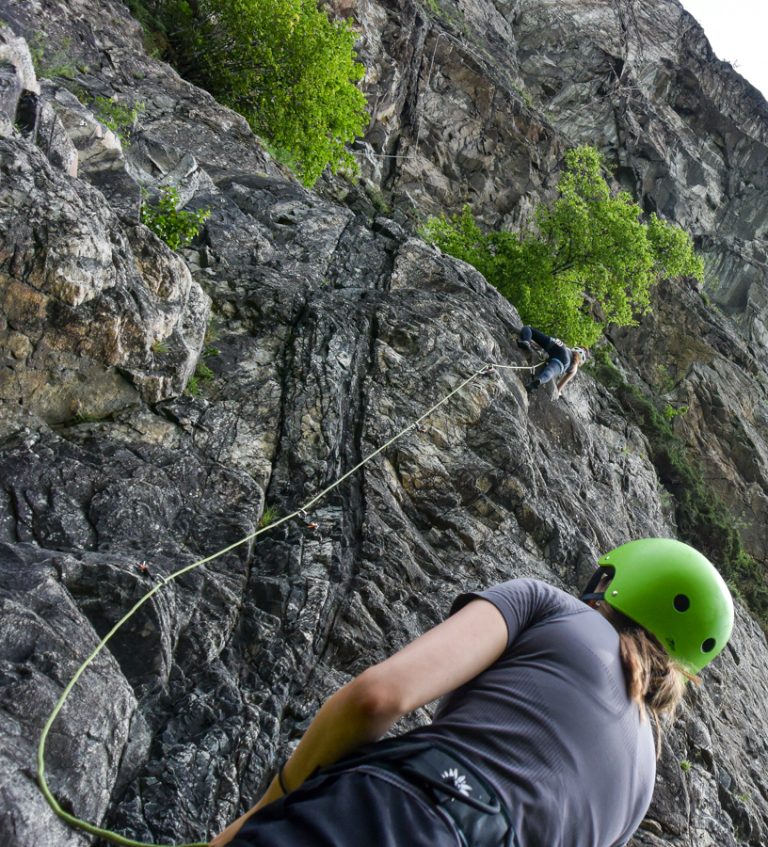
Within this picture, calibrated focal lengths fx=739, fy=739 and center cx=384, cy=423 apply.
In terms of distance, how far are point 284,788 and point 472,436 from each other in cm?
602

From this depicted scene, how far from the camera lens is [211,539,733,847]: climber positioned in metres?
1.79

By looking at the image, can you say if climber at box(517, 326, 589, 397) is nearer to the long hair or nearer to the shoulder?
the long hair

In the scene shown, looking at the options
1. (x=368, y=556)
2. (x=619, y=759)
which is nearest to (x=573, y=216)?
(x=368, y=556)

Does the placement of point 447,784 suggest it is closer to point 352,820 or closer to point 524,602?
point 352,820

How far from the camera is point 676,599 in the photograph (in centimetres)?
266

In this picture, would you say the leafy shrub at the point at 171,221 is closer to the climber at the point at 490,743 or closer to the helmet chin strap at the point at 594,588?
the helmet chin strap at the point at 594,588

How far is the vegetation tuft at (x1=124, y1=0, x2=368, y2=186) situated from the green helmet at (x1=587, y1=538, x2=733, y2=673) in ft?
47.0

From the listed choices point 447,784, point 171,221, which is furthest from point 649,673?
point 171,221

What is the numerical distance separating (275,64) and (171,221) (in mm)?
9569

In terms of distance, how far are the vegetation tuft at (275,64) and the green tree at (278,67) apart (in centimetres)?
2

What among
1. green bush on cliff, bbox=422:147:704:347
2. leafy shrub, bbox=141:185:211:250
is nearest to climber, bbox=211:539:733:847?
leafy shrub, bbox=141:185:211:250

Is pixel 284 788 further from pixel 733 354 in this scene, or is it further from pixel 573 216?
pixel 733 354

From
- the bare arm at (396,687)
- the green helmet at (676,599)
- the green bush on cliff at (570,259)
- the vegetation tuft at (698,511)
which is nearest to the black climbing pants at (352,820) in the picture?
the bare arm at (396,687)

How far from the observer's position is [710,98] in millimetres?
37250
